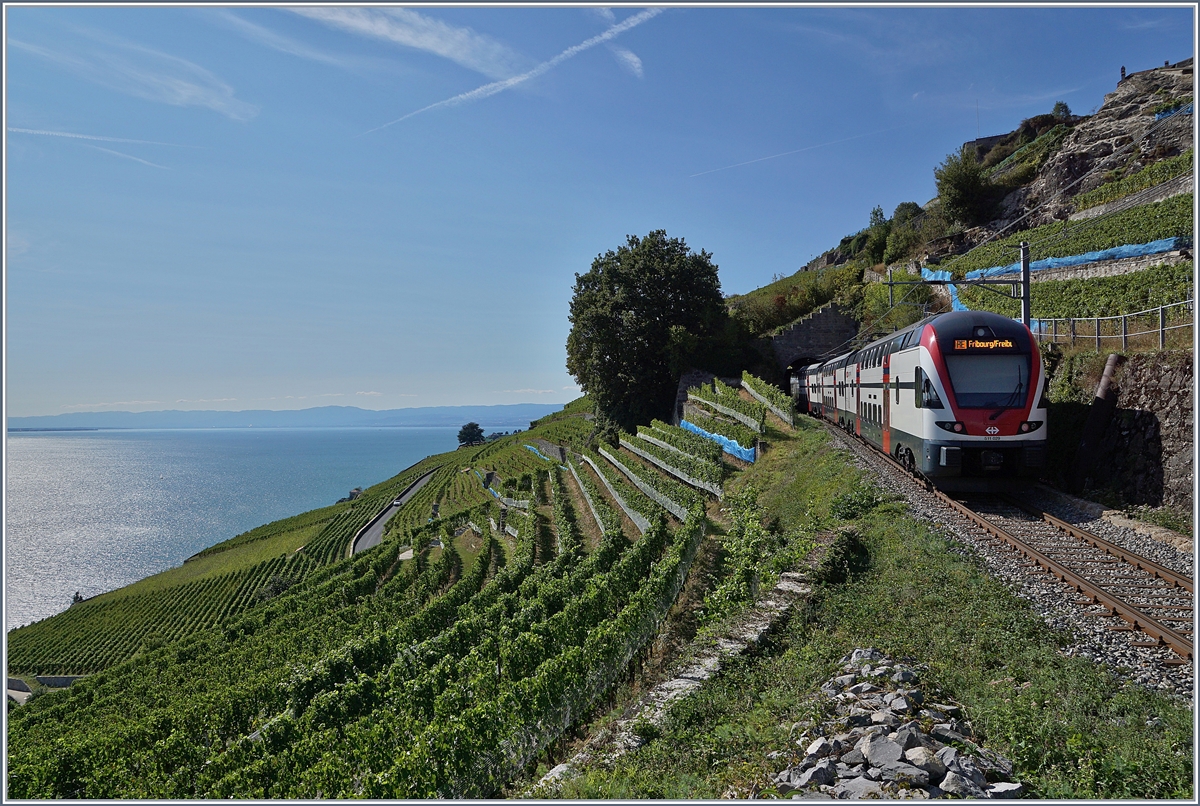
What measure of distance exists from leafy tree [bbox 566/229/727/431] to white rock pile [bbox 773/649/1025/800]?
36.4 meters

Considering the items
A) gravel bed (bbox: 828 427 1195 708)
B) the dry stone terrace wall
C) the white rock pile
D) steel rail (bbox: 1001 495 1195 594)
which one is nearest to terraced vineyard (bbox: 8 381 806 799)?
the white rock pile

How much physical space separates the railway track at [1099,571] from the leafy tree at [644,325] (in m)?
30.2

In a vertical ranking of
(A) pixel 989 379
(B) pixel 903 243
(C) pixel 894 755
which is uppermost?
(B) pixel 903 243

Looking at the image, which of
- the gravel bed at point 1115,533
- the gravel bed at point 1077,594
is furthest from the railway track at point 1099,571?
the gravel bed at point 1115,533

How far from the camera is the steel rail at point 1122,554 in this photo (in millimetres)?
8117

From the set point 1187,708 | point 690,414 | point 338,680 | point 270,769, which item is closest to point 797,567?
point 1187,708

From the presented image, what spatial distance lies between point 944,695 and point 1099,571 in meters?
4.60

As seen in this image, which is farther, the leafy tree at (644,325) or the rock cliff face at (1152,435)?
the leafy tree at (644,325)

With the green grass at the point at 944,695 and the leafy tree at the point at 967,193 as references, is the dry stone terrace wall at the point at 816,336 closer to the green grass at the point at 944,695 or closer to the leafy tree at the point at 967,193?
the leafy tree at the point at 967,193

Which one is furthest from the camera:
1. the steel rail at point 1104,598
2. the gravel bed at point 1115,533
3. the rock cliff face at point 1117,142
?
the rock cliff face at point 1117,142

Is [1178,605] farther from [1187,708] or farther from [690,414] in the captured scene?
[690,414]

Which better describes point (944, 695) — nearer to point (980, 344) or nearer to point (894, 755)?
point (894, 755)

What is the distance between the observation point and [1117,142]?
36.3 m

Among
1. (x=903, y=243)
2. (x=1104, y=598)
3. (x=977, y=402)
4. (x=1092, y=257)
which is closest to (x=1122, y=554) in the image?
(x=1104, y=598)
